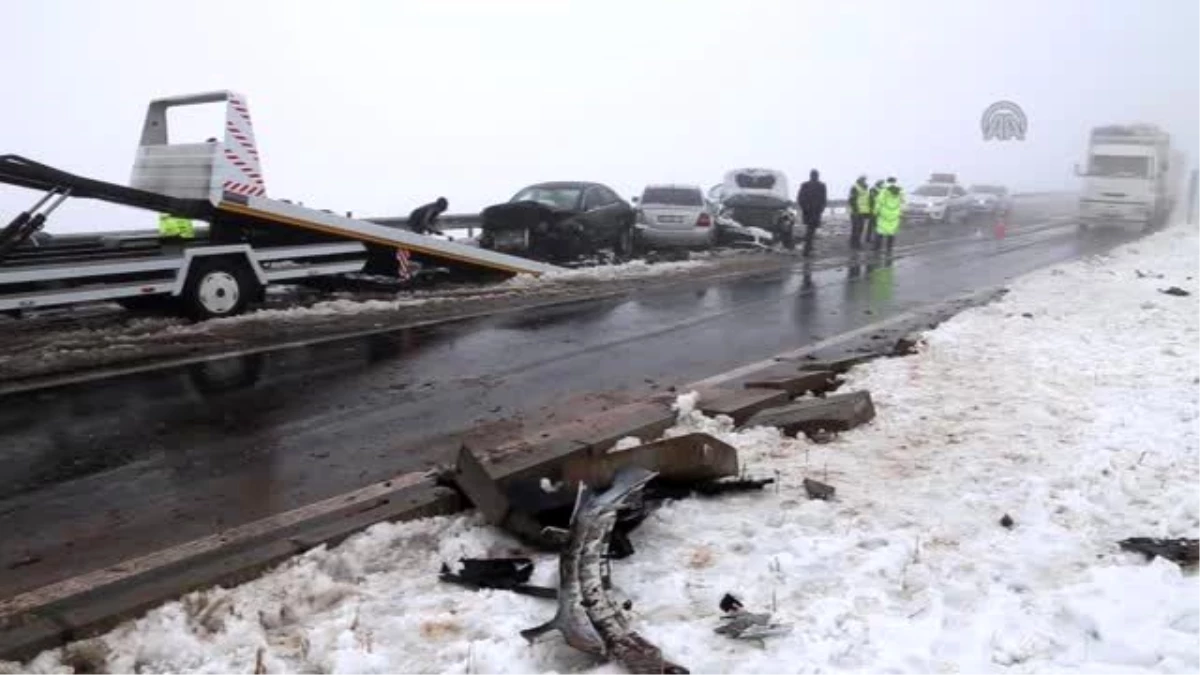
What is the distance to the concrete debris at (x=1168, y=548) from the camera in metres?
4.11

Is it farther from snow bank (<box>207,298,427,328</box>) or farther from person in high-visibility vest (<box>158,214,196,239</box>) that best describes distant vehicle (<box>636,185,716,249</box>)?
person in high-visibility vest (<box>158,214,196,239</box>)

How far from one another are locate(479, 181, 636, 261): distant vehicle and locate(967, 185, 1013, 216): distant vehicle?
2525 centimetres

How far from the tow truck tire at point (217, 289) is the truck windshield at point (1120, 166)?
3061 centimetres

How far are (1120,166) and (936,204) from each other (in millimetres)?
6286

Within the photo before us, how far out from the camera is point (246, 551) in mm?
4402

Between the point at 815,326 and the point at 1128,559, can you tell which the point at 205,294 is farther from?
the point at 1128,559

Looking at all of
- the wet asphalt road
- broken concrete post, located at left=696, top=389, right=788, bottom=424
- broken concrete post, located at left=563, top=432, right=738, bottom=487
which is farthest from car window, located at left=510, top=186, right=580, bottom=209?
broken concrete post, located at left=563, top=432, right=738, bottom=487

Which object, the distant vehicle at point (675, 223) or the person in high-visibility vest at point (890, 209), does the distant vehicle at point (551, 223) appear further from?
the person in high-visibility vest at point (890, 209)

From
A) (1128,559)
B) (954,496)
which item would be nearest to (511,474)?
(954,496)

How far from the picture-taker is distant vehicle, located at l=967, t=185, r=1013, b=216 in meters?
39.4

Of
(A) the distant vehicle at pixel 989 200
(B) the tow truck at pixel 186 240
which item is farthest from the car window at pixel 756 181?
(A) the distant vehicle at pixel 989 200

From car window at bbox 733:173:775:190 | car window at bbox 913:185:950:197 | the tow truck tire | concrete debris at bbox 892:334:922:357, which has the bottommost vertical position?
concrete debris at bbox 892:334:922:357

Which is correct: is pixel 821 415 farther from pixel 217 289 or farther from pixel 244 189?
pixel 244 189

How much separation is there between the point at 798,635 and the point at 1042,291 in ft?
43.0
